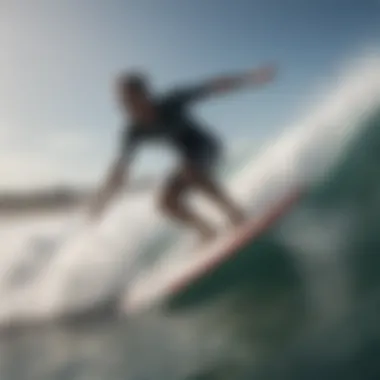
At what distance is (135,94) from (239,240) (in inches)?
11.4

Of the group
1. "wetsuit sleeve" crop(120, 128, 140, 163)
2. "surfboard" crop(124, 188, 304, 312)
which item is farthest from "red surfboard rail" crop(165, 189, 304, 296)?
"wetsuit sleeve" crop(120, 128, 140, 163)

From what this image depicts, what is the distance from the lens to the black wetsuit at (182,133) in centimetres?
126

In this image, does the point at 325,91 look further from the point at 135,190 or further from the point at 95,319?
the point at 95,319

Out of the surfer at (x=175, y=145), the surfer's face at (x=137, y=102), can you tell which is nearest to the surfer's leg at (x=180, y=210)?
the surfer at (x=175, y=145)

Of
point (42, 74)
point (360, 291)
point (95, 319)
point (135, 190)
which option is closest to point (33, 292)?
point (95, 319)

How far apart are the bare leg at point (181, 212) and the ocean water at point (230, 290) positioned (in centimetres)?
2

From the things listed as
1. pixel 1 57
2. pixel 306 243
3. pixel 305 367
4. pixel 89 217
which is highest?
pixel 1 57

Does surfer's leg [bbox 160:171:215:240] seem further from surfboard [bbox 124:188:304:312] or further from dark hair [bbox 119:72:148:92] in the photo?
dark hair [bbox 119:72:148:92]

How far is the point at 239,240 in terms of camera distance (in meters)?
1.24

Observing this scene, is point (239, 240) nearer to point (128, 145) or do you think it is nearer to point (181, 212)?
point (181, 212)

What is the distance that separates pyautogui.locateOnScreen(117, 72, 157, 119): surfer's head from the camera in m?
1.25

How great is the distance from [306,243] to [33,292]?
0.45 meters

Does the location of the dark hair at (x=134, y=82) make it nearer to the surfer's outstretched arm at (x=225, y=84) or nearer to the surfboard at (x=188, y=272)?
the surfer's outstretched arm at (x=225, y=84)

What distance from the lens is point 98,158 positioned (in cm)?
124
